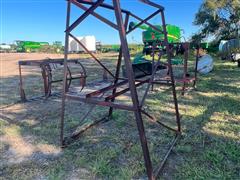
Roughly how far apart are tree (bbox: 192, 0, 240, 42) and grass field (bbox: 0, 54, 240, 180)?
23.0m

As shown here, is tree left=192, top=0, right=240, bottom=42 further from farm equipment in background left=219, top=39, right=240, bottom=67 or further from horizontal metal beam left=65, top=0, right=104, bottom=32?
horizontal metal beam left=65, top=0, right=104, bottom=32

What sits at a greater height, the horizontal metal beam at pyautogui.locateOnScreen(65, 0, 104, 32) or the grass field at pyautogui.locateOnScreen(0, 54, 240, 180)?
the horizontal metal beam at pyautogui.locateOnScreen(65, 0, 104, 32)

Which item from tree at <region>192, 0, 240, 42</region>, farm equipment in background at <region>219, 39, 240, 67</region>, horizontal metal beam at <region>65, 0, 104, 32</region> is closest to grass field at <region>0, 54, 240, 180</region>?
horizontal metal beam at <region>65, 0, 104, 32</region>

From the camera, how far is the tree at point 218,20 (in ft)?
81.3

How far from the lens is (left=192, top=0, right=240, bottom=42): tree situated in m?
24.8

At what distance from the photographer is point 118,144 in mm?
3289

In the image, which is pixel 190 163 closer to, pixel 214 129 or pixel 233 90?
pixel 214 129

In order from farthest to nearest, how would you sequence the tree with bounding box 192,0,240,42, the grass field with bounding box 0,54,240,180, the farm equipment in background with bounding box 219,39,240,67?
the tree with bounding box 192,0,240,42, the farm equipment in background with bounding box 219,39,240,67, the grass field with bounding box 0,54,240,180

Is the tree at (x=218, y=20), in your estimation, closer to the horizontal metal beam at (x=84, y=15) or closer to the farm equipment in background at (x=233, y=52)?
the farm equipment in background at (x=233, y=52)

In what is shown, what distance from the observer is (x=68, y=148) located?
321cm

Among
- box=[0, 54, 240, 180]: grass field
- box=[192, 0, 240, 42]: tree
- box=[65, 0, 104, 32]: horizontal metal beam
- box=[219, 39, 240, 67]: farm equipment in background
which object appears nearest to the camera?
box=[65, 0, 104, 32]: horizontal metal beam

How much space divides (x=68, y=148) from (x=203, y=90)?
463 cm

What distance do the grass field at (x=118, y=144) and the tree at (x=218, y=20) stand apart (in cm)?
2305

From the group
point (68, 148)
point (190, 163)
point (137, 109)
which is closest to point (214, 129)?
point (190, 163)
